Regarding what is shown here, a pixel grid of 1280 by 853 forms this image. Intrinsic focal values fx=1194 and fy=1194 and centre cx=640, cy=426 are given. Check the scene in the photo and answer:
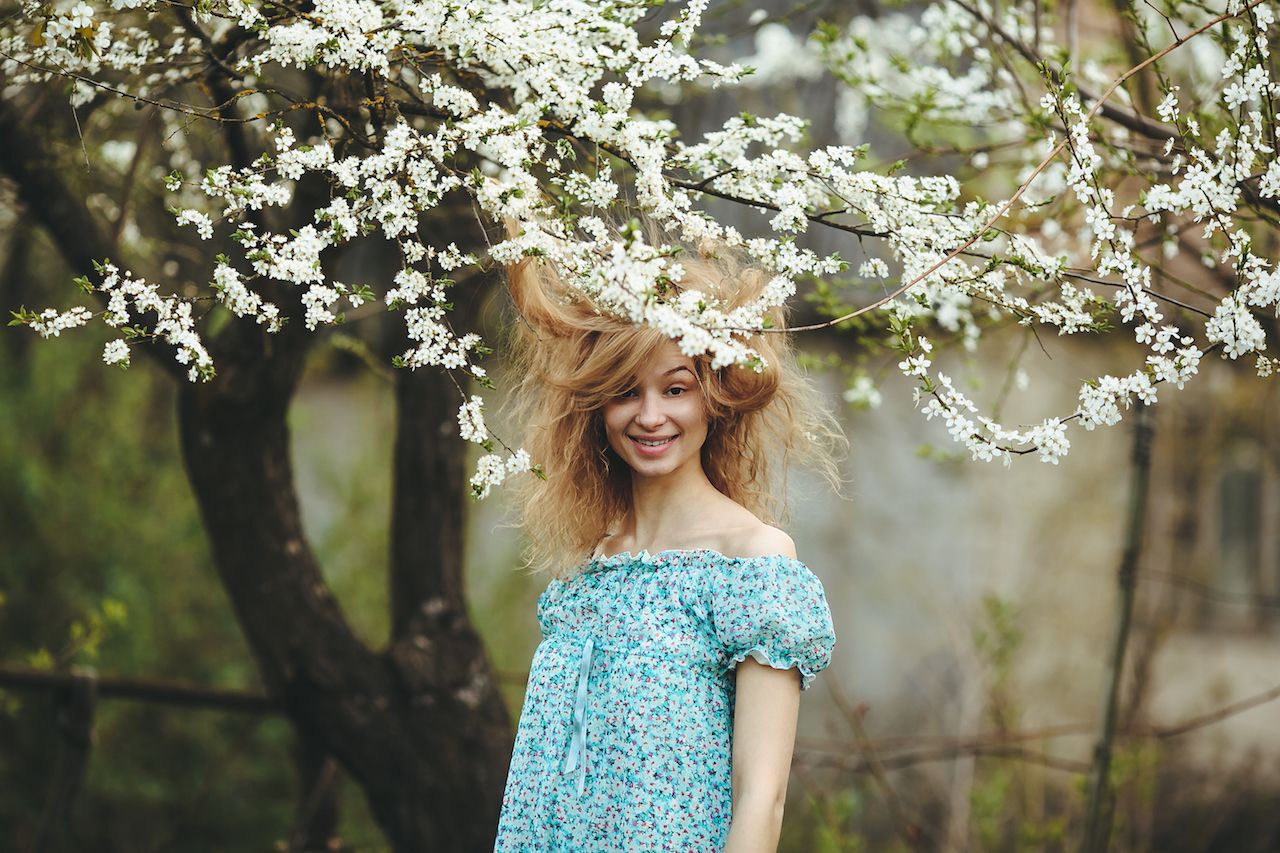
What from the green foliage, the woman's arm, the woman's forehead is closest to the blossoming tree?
the woman's forehead

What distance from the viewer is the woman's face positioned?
188 centimetres

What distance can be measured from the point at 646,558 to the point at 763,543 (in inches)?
7.7

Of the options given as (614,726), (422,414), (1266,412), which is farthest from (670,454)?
(1266,412)

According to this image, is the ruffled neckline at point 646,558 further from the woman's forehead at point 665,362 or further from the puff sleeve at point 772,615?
the woman's forehead at point 665,362

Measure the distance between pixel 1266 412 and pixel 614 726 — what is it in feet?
16.4

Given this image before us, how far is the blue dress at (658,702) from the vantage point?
1731mm

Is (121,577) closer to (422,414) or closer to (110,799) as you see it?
(110,799)

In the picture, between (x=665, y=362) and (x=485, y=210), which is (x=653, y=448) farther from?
(x=485, y=210)

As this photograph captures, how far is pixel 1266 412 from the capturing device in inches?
226

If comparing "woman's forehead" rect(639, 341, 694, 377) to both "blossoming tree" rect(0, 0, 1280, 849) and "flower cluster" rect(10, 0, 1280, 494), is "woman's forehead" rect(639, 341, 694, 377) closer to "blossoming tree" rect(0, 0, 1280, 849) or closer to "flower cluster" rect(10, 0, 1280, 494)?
"flower cluster" rect(10, 0, 1280, 494)

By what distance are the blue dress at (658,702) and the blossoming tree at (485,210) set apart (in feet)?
1.02

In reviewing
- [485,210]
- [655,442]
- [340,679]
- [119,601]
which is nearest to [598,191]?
[485,210]

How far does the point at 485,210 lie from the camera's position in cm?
176

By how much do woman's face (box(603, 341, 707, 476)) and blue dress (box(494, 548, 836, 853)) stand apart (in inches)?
6.2
